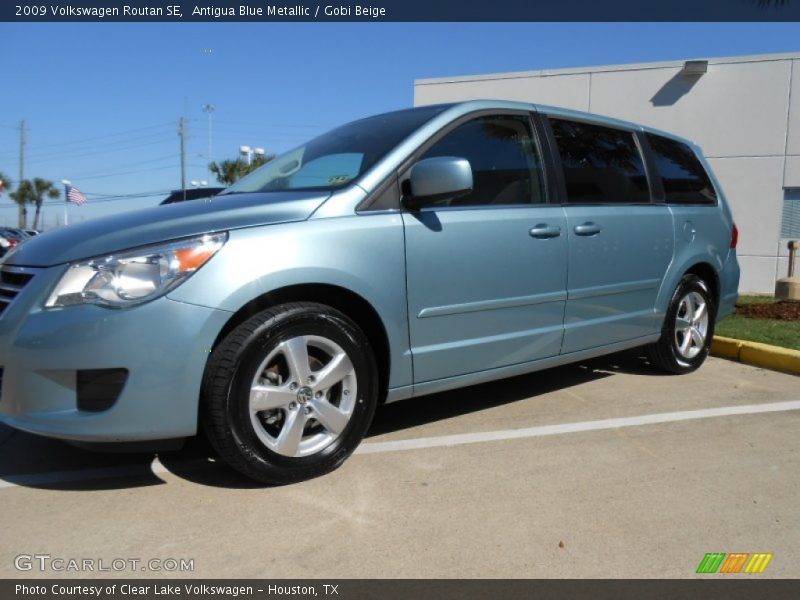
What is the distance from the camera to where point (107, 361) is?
7.77ft

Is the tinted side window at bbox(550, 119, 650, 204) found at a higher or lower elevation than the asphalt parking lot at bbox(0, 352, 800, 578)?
higher

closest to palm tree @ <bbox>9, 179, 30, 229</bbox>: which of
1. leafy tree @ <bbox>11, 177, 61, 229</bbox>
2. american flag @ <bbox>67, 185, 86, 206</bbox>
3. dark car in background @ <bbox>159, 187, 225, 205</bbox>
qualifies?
leafy tree @ <bbox>11, 177, 61, 229</bbox>

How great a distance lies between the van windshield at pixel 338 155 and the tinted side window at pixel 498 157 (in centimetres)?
21

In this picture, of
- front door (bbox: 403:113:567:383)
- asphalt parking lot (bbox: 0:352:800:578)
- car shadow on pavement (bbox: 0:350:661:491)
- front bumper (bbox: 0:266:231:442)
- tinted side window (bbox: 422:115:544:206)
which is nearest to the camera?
asphalt parking lot (bbox: 0:352:800:578)

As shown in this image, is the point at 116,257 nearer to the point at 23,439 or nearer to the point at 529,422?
the point at 23,439

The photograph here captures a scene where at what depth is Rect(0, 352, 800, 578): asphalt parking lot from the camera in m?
2.21

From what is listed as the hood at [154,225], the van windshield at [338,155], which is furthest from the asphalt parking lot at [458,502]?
the van windshield at [338,155]

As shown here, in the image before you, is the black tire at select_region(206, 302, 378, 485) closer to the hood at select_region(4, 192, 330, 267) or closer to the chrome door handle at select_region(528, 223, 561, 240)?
the hood at select_region(4, 192, 330, 267)

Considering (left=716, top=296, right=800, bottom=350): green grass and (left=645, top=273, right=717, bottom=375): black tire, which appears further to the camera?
(left=716, top=296, right=800, bottom=350): green grass

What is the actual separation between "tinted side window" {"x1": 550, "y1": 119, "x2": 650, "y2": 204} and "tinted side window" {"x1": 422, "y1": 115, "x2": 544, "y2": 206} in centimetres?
26

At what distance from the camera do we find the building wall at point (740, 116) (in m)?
11.5

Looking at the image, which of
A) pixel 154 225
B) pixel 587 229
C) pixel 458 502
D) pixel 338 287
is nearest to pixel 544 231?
pixel 587 229

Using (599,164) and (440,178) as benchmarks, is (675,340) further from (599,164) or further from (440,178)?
(440,178)
